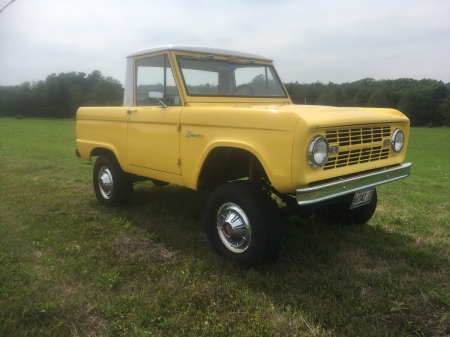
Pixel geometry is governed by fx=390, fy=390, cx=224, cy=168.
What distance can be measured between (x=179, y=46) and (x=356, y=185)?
2.51 meters

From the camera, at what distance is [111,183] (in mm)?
5352

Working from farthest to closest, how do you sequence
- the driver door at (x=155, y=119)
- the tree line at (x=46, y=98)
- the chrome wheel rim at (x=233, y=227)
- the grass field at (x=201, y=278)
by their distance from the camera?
the tree line at (x=46, y=98) → the driver door at (x=155, y=119) → the chrome wheel rim at (x=233, y=227) → the grass field at (x=201, y=278)

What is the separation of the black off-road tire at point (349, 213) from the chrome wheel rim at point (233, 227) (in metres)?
1.47

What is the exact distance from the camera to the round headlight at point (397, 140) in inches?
149

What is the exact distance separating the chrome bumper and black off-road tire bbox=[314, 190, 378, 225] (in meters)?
0.75

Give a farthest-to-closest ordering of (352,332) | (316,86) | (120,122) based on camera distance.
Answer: (316,86) → (120,122) → (352,332)

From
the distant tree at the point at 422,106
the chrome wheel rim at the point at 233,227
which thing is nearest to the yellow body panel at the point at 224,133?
the chrome wheel rim at the point at 233,227

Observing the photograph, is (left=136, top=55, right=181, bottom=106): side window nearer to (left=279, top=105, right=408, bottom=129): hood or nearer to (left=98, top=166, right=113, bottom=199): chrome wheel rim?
(left=98, top=166, right=113, bottom=199): chrome wheel rim

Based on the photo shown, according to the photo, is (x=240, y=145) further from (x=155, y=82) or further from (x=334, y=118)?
(x=155, y=82)

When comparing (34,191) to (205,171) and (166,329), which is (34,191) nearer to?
(205,171)

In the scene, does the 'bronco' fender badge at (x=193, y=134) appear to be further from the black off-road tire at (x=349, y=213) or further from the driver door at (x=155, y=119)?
the black off-road tire at (x=349, y=213)

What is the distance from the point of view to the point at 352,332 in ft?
8.38

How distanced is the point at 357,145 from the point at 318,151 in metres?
0.53

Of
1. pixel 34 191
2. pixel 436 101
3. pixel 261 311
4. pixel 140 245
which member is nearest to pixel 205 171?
pixel 140 245
